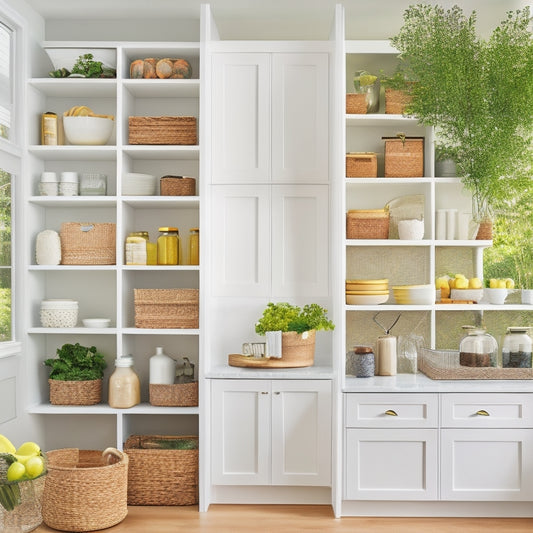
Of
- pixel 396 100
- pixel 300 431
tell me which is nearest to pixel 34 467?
pixel 300 431

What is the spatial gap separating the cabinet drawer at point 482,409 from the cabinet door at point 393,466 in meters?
0.14

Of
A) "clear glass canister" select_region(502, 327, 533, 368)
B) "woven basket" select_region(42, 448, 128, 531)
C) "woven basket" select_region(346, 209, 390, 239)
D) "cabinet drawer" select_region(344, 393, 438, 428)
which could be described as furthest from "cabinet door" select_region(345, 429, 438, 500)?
"woven basket" select_region(42, 448, 128, 531)

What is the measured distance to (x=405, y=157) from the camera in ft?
14.0

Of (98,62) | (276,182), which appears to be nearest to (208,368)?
(276,182)

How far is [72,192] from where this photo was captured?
14.2 ft

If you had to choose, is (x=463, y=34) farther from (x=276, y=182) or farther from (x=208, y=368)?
(x=208, y=368)

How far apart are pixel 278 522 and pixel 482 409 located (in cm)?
128

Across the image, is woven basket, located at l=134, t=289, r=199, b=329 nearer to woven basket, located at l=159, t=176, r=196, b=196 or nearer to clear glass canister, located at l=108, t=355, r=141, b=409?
clear glass canister, located at l=108, t=355, r=141, b=409

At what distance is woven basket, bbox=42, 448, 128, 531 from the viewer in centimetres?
370

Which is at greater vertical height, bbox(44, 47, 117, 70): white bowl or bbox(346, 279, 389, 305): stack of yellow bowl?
bbox(44, 47, 117, 70): white bowl

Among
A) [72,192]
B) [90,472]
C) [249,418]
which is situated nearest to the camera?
[90,472]

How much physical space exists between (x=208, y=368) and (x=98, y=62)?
198 centimetres

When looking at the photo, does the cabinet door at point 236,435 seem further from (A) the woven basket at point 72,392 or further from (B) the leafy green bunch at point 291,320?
(A) the woven basket at point 72,392

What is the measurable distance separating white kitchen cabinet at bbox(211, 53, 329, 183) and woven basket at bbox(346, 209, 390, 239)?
31cm
